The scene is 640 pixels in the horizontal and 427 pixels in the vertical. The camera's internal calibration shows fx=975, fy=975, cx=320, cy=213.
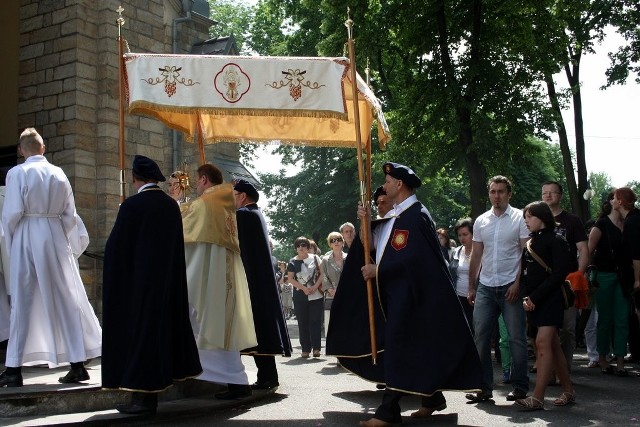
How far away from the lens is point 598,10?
24.8m

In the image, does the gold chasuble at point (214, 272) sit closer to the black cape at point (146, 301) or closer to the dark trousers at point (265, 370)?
the dark trousers at point (265, 370)

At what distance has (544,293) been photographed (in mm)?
8406

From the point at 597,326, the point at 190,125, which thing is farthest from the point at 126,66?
the point at 597,326

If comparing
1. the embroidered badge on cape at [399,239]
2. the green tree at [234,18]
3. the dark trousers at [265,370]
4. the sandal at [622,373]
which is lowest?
the sandal at [622,373]

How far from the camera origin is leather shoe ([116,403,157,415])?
7.63 m

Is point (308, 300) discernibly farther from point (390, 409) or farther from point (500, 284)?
point (390, 409)

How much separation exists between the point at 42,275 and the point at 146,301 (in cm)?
130

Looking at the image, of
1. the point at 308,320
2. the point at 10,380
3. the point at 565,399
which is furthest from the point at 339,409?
the point at 308,320

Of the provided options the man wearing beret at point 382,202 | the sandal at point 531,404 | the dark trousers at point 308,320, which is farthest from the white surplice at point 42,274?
the dark trousers at point 308,320

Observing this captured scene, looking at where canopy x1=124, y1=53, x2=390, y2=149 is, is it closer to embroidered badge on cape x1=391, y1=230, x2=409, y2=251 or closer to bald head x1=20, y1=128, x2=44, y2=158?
bald head x1=20, y1=128, x2=44, y2=158

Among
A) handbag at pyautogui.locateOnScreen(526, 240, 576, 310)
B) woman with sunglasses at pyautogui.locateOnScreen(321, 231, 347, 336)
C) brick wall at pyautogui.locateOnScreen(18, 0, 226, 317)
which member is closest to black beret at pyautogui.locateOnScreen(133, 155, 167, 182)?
handbag at pyautogui.locateOnScreen(526, 240, 576, 310)

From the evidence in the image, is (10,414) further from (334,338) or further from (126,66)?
(126,66)

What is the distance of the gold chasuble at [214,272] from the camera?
889 centimetres

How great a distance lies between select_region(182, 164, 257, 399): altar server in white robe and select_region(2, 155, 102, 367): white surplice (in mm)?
1004
